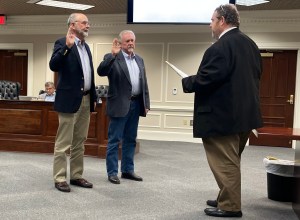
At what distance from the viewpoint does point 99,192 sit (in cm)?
321

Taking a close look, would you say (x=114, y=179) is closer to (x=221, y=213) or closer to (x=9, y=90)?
(x=221, y=213)

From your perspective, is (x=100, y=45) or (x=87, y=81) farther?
(x=100, y=45)

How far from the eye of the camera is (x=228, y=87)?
247 centimetres

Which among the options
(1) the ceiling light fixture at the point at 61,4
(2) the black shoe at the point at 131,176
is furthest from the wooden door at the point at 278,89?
(2) the black shoe at the point at 131,176

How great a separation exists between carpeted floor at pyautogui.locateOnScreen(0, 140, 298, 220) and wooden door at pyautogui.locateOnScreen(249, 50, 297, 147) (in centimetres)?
243

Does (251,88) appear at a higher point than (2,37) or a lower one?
lower

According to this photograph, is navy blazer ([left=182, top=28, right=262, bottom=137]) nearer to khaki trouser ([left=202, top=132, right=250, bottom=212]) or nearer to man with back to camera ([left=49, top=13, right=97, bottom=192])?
khaki trouser ([left=202, top=132, right=250, bottom=212])

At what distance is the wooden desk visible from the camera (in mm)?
5055

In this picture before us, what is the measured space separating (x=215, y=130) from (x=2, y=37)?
7.20 metres

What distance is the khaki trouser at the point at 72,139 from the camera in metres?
3.15

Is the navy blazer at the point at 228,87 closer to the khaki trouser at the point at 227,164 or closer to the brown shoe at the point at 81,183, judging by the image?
the khaki trouser at the point at 227,164

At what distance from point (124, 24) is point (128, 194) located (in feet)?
16.8

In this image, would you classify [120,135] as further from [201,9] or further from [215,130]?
[201,9]

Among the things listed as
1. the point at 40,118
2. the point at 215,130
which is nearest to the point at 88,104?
the point at 215,130
